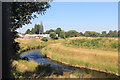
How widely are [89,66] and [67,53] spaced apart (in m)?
9.28

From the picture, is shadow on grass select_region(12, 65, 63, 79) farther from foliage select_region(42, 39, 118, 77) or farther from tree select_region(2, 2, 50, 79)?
foliage select_region(42, 39, 118, 77)

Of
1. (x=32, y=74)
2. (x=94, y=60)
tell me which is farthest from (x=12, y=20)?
(x=94, y=60)

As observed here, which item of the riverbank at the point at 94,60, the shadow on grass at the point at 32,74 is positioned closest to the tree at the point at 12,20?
the shadow on grass at the point at 32,74

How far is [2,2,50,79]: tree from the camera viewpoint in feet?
26.9

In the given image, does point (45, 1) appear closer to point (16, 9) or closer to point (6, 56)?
point (16, 9)

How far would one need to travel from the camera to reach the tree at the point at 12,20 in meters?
8.19

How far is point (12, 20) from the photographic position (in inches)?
335

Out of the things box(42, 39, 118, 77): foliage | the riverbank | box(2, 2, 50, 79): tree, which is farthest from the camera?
box(42, 39, 118, 77): foliage

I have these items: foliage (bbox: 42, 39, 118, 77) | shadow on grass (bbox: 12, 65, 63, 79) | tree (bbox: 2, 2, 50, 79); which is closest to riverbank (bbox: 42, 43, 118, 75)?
foliage (bbox: 42, 39, 118, 77)

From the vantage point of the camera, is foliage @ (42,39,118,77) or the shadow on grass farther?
foliage @ (42,39,118,77)

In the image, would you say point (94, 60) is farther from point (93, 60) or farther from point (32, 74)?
point (32, 74)

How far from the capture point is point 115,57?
24859 mm

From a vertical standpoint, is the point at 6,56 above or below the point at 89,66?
above

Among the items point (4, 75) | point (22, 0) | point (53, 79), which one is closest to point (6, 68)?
point (4, 75)
